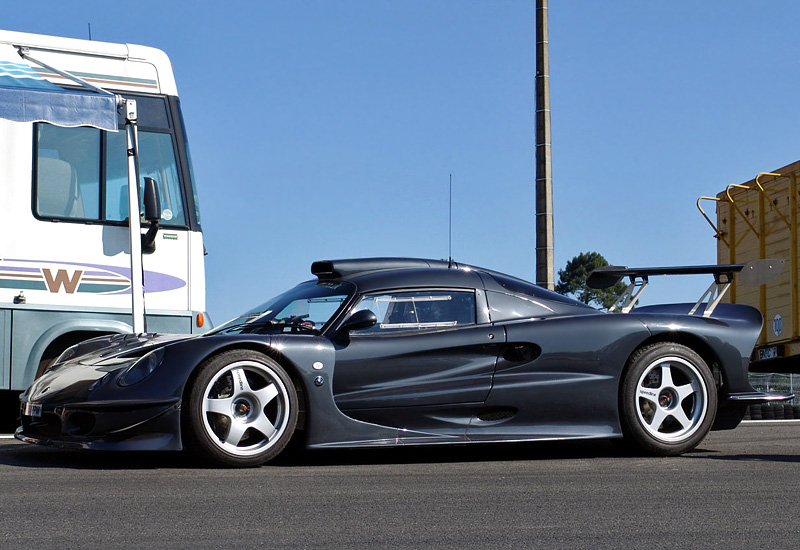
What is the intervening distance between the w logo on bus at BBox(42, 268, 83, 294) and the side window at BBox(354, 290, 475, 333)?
3.23m

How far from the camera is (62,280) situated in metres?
8.66

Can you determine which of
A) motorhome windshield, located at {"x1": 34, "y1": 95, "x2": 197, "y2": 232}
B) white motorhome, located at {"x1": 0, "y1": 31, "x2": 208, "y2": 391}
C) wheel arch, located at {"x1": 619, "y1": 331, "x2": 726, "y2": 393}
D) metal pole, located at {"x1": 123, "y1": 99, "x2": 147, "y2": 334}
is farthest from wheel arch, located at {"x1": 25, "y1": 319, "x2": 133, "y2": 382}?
wheel arch, located at {"x1": 619, "y1": 331, "x2": 726, "y2": 393}

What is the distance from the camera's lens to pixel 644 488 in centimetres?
508

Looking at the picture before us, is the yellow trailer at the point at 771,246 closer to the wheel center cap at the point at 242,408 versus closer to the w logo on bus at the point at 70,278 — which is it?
the w logo on bus at the point at 70,278

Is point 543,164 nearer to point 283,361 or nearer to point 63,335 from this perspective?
point 63,335

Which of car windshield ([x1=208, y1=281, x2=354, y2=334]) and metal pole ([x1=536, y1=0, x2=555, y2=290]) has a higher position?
metal pole ([x1=536, y1=0, x2=555, y2=290])

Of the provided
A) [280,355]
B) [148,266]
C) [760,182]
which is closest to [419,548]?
[280,355]

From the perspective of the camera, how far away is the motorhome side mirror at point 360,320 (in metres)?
6.11

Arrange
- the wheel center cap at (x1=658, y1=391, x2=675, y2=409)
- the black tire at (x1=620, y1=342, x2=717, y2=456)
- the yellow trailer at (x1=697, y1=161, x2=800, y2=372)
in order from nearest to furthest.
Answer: the black tire at (x1=620, y1=342, x2=717, y2=456)
the wheel center cap at (x1=658, y1=391, x2=675, y2=409)
the yellow trailer at (x1=697, y1=161, x2=800, y2=372)

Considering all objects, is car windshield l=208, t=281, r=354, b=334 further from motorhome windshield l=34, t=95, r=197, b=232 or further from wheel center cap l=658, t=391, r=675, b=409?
motorhome windshield l=34, t=95, r=197, b=232

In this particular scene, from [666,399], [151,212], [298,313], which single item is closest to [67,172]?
[151,212]

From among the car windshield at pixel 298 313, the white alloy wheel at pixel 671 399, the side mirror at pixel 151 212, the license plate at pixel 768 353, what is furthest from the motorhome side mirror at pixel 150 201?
the license plate at pixel 768 353

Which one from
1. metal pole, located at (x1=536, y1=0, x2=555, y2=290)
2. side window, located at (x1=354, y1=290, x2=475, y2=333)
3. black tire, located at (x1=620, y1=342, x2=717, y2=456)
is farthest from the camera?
metal pole, located at (x1=536, y1=0, x2=555, y2=290)

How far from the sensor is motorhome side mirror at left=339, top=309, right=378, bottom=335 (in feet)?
20.0
